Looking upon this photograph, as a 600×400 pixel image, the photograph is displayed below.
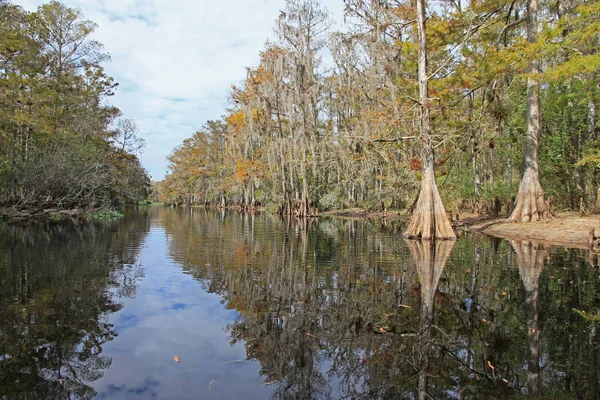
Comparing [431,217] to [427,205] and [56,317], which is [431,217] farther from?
[56,317]

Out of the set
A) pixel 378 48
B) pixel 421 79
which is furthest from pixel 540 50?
pixel 378 48

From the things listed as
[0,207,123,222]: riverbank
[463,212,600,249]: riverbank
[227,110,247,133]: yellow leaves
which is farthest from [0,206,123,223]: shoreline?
[463,212,600,249]: riverbank

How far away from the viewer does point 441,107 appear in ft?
47.5

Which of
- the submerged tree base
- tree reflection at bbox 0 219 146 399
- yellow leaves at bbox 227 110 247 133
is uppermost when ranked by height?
yellow leaves at bbox 227 110 247 133

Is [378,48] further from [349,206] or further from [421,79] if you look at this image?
[349,206]

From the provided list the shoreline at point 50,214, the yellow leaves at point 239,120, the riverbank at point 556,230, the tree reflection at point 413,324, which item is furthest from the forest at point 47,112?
the riverbank at point 556,230

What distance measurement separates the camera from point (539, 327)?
4184mm

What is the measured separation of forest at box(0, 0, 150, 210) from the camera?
19.2 m

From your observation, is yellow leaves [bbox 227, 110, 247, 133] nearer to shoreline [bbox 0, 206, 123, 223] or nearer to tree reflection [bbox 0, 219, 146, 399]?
shoreline [bbox 0, 206, 123, 223]

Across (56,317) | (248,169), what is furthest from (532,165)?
(248,169)

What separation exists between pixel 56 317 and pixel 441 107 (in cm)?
1410

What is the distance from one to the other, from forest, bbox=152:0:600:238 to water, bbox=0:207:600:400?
655 centimetres

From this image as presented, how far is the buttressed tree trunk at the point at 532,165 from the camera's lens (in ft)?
44.2

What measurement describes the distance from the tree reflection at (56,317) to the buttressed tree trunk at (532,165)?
43.4ft
